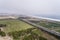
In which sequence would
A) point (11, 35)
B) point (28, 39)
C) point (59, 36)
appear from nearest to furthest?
Answer: point (28, 39) → point (59, 36) → point (11, 35)

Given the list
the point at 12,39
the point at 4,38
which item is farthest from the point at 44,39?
the point at 4,38

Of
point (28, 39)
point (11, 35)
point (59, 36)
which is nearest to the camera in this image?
point (28, 39)

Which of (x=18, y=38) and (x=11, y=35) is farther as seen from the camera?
(x=11, y=35)

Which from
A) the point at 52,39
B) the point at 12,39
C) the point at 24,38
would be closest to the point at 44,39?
the point at 52,39

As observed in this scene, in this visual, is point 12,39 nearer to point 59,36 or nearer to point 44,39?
point 44,39

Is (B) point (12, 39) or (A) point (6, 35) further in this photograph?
(A) point (6, 35)

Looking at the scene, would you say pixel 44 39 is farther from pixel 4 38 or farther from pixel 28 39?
pixel 4 38

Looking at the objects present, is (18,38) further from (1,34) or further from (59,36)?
(59,36)

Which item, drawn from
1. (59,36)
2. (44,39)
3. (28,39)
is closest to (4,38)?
(28,39)
